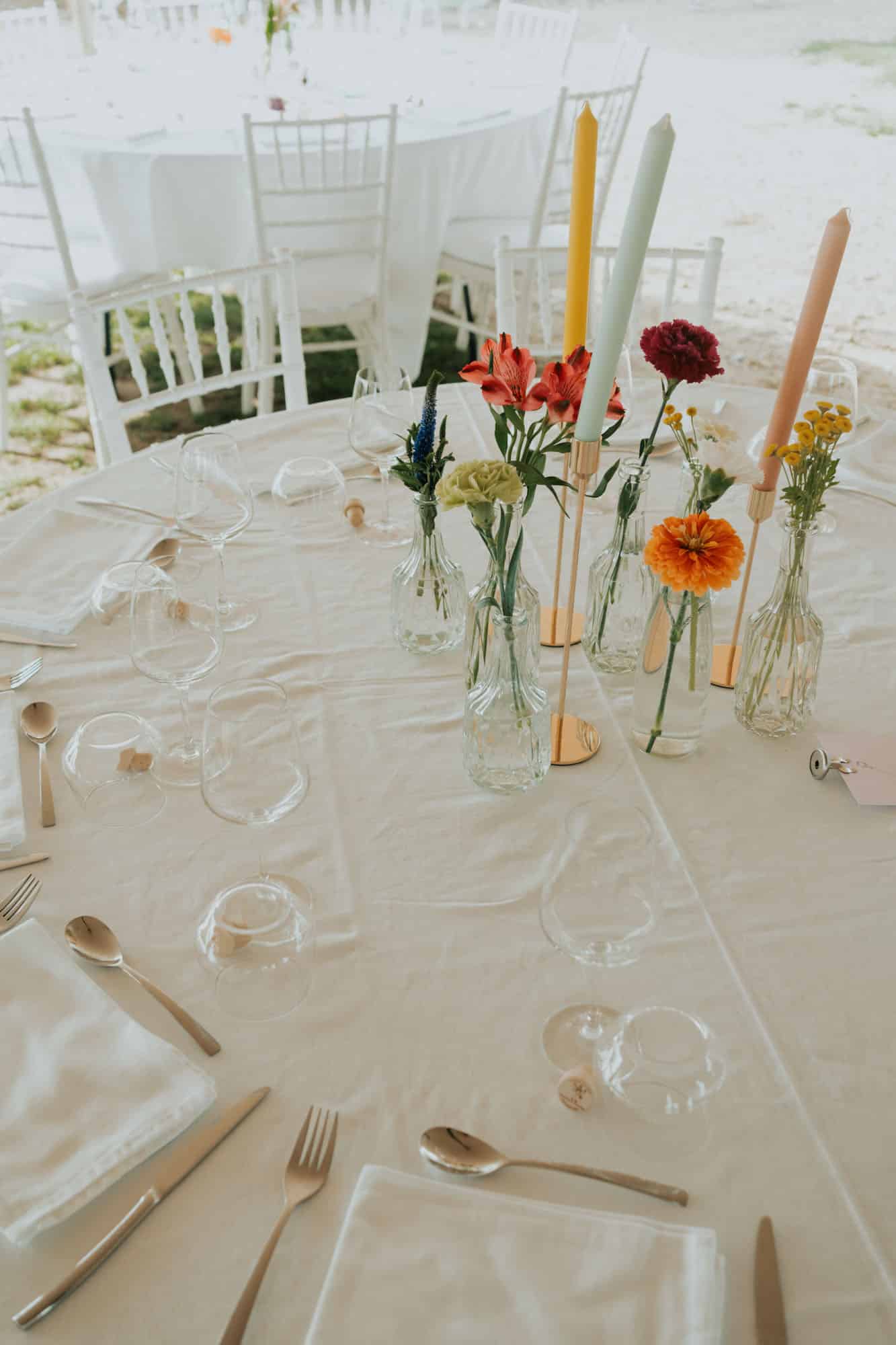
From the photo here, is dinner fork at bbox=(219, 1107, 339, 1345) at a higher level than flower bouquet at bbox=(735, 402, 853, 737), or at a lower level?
lower

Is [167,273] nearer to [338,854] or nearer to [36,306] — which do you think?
[36,306]

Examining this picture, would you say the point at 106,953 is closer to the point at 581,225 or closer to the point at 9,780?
the point at 9,780

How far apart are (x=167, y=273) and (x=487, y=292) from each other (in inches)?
45.2

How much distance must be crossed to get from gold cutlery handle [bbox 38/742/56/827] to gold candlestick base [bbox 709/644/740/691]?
68 centimetres

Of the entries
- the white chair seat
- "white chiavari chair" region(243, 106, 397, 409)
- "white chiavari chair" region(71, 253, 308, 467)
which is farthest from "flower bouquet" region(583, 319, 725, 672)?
the white chair seat

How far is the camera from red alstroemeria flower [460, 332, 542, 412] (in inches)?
35.6

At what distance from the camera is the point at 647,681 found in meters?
1.03

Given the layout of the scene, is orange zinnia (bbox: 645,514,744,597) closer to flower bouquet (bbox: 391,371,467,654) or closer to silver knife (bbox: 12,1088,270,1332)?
flower bouquet (bbox: 391,371,467,654)

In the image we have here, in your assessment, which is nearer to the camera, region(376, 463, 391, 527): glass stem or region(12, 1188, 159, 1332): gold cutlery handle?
region(12, 1188, 159, 1332): gold cutlery handle

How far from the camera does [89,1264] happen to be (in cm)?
65

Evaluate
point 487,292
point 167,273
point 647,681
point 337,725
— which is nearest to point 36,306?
point 167,273

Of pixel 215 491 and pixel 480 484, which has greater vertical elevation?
pixel 480 484

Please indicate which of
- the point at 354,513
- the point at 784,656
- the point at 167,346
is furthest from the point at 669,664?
the point at 167,346

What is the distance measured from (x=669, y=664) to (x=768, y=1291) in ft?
1.72
